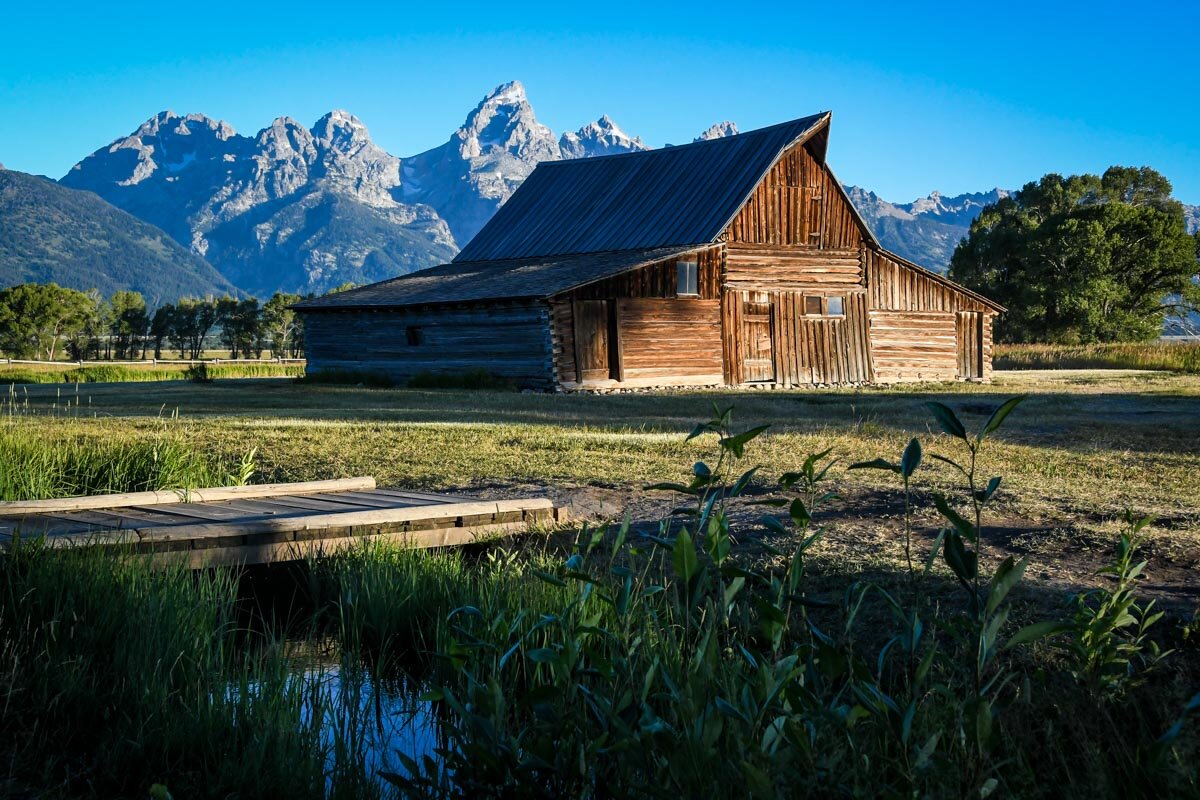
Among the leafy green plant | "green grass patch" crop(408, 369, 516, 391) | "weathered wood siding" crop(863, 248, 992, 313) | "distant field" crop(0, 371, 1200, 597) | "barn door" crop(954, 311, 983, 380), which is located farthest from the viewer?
"barn door" crop(954, 311, 983, 380)

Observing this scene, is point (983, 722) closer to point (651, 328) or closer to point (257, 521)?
point (257, 521)

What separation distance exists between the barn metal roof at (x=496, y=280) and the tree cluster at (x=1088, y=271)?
35441mm

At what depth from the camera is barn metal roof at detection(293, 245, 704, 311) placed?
1139 inches

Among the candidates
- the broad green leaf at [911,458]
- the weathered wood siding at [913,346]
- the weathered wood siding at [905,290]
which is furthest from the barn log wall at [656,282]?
the broad green leaf at [911,458]

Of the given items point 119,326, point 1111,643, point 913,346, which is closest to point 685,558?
point 1111,643

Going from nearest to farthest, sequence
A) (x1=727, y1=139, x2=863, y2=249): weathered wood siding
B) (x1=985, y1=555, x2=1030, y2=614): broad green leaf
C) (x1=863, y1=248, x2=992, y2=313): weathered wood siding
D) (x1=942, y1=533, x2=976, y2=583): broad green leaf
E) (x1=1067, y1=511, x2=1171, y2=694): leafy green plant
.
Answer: (x1=985, y1=555, x2=1030, y2=614): broad green leaf → (x1=942, y1=533, x2=976, y2=583): broad green leaf → (x1=1067, y1=511, x2=1171, y2=694): leafy green plant → (x1=727, y1=139, x2=863, y2=249): weathered wood siding → (x1=863, y1=248, x2=992, y2=313): weathered wood siding

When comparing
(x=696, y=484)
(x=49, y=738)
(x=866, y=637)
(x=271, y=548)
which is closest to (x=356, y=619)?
(x=271, y=548)

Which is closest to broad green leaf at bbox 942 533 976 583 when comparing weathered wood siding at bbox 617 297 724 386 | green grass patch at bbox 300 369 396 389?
weathered wood siding at bbox 617 297 724 386

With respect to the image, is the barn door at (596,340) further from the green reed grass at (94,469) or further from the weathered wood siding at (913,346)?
the green reed grass at (94,469)

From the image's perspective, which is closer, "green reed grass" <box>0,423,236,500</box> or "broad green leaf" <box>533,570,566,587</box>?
"broad green leaf" <box>533,570,566,587</box>

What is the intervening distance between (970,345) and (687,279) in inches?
434

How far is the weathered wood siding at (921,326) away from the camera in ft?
114

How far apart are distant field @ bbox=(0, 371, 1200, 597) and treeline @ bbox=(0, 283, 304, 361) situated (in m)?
60.5

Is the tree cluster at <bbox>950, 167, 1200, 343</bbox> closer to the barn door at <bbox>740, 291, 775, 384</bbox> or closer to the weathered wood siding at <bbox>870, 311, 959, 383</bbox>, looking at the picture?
the weathered wood siding at <bbox>870, 311, 959, 383</bbox>
